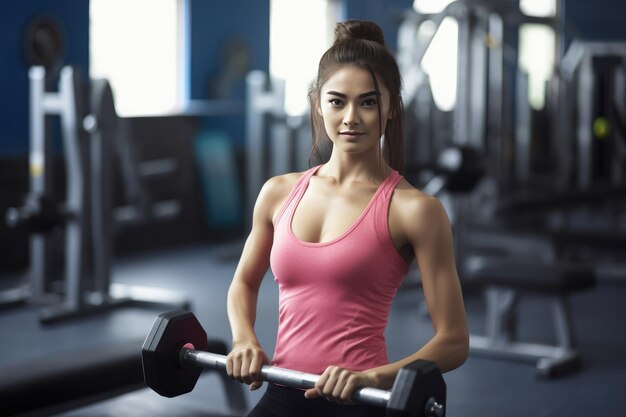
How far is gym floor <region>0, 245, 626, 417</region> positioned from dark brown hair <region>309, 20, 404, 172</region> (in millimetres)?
1739

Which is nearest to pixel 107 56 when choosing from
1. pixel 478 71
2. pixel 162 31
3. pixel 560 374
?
pixel 162 31

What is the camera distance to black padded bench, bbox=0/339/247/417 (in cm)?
227

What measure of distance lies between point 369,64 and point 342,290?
304 millimetres

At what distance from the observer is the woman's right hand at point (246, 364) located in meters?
1.26

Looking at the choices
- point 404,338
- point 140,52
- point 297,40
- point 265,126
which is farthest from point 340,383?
point 297,40

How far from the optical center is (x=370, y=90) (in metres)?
1.28

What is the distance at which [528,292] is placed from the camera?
11.9 feet

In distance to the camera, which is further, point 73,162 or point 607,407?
point 73,162

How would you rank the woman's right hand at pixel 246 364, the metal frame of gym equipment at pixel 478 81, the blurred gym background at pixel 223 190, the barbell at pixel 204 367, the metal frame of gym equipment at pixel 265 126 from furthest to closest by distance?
the metal frame of gym equipment at pixel 265 126
the metal frame of gym equipment at pixel 478 81
the blurred gym background at pixel 223 190
the woman's right hand at pixel 246 364
the barbell at pixel 204 367

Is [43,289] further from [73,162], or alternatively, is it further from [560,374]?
[560,374]

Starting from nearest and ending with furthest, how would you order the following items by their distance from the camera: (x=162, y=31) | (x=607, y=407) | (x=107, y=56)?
(x=607, y=407)
(x=107, y=56)
(x=162, y=31)

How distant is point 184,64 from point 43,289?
8.10ft

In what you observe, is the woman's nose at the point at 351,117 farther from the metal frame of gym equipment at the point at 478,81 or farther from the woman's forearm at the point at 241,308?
the metal frame of gym equipment at the point at 478,81

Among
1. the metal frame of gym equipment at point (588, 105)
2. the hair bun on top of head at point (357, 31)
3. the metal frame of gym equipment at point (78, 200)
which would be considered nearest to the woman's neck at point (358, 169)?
the hair bun on top of head at point (357, 31)
